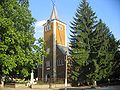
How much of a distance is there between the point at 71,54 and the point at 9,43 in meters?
25.8

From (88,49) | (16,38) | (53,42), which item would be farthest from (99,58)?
(16,38)

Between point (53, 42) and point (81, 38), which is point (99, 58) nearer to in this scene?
point (81, 38)

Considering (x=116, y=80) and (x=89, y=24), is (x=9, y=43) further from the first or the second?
(x=116, y=80)

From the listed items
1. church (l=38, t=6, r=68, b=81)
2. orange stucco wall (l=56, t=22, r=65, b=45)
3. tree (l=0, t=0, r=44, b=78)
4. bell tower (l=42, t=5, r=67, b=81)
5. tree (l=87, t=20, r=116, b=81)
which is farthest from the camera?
orange stucco wall (l=56, t=22, r=65, b=45)

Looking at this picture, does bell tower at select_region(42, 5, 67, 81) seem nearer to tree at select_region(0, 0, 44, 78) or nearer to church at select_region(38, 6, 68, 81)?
church at select_region(38, 6, 68, 81)

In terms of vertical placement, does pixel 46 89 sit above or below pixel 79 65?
below

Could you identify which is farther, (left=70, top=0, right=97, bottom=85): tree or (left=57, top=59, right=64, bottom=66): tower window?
(left=57, top=59, right=64, bottom=66): tower window

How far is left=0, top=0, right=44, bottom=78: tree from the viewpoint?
22047 millimetres

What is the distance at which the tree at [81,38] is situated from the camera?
45.1 metres

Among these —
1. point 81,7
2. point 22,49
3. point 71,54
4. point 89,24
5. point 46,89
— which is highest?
point 81,7

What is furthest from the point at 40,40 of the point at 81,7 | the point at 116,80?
the point at 116,80

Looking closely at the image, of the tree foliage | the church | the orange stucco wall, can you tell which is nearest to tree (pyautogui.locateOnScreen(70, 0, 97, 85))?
the tree foliage

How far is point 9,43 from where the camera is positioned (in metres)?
22.5

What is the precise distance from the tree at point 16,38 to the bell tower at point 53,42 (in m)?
34.2
